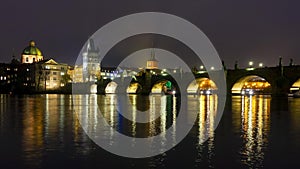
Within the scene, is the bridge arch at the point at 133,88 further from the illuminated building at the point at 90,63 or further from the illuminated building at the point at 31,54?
the illuminated building at the point at 31,54

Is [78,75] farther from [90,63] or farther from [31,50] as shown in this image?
[31,50]

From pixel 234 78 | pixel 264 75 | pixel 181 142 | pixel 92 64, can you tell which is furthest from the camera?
pixel 92 64

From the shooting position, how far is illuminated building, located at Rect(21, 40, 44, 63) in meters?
182

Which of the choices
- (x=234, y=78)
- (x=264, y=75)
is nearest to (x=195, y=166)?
(x=264, y=75)

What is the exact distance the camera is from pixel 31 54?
184m

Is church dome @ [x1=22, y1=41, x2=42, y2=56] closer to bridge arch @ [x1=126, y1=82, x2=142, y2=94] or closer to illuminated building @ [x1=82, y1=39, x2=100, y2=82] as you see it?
illuminated building @ [x1=82, y1=39, x2=100, y2=82]

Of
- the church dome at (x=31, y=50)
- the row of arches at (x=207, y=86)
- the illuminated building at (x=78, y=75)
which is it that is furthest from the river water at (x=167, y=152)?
the church dome at (x=31, y=50)

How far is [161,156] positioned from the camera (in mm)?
12109

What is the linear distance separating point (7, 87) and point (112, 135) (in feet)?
538

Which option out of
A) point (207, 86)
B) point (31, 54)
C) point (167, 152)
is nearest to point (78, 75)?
point (31, 54)

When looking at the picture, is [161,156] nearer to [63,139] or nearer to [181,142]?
[181,142]

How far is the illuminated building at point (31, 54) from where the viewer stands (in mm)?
182500

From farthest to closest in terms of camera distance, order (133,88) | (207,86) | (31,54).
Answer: (31,54), (207,86), (133,88)

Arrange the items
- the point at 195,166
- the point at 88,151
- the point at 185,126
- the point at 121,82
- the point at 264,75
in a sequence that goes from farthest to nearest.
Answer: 1. the point at 121,82
2. the point at 264,75
3. the point at 185,126
4. the point at 88,151
5. the point at 195,166
